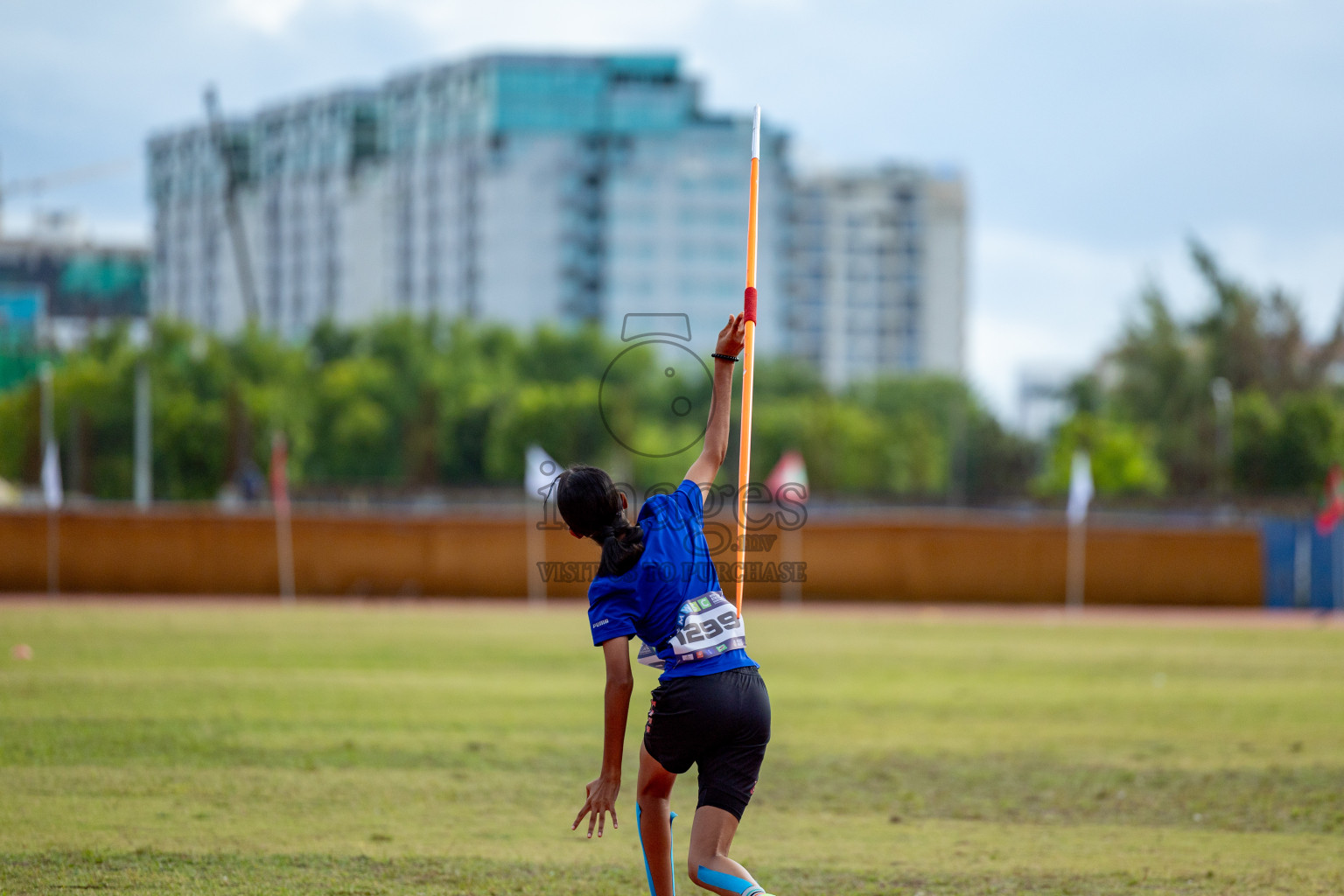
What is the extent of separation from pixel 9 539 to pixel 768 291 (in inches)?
4596

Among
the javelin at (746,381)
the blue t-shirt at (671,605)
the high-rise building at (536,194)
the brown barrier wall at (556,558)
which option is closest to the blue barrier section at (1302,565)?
the brown barrier wall at (556,558)

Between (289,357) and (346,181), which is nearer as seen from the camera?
(289,357)

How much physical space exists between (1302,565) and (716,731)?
33.2 metres

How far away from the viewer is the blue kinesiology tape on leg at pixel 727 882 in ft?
17.0

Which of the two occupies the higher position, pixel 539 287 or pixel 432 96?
pixel 432 96

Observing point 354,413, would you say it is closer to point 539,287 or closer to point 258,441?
point 258,441

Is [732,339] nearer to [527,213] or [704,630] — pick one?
[704,630]

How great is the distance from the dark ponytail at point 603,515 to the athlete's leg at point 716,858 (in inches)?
38.1

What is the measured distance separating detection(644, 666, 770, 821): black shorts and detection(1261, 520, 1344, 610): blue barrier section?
1287 inches

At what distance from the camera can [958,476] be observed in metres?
118

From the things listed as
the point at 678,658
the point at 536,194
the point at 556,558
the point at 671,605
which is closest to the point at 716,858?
the point at 678,658

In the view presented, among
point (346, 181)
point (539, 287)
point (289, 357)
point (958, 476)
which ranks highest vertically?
point (346, 181)

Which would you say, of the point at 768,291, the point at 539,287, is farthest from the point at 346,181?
the point at 768,291

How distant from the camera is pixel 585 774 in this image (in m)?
10.8
